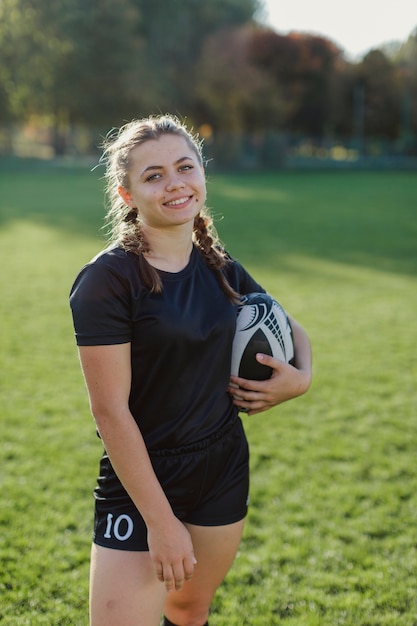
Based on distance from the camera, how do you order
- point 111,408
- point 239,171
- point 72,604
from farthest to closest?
point 239,171 → point 72,604 → point 111,408

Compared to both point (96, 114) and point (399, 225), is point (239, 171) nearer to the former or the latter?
point (96, 114)

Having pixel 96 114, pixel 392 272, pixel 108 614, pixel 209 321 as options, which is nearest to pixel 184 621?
pixel 108 614

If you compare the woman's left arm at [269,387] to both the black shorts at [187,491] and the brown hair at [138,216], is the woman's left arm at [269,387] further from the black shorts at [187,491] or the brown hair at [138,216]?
the brown hair at [138,216]

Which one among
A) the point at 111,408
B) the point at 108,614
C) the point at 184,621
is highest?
the point at 111,408

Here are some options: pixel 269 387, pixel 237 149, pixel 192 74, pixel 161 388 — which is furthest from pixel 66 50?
pixel 161 388

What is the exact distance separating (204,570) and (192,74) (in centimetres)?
5085

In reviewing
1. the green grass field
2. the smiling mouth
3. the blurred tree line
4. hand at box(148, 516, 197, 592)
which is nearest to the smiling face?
the smiling mouth

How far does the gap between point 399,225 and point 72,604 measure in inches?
633

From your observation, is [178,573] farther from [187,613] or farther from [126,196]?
[126,196]

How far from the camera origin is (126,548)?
2104mm

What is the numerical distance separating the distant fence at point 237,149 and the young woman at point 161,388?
40.9 m

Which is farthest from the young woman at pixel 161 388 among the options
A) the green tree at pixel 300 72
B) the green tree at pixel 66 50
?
the green tree at pixel 300 72

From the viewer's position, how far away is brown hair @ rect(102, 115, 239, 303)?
212 centimetres

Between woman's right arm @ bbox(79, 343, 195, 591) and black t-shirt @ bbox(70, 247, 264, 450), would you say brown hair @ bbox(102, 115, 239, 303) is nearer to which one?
black t-shirt @ bbox(70, 247, 264, 450)
